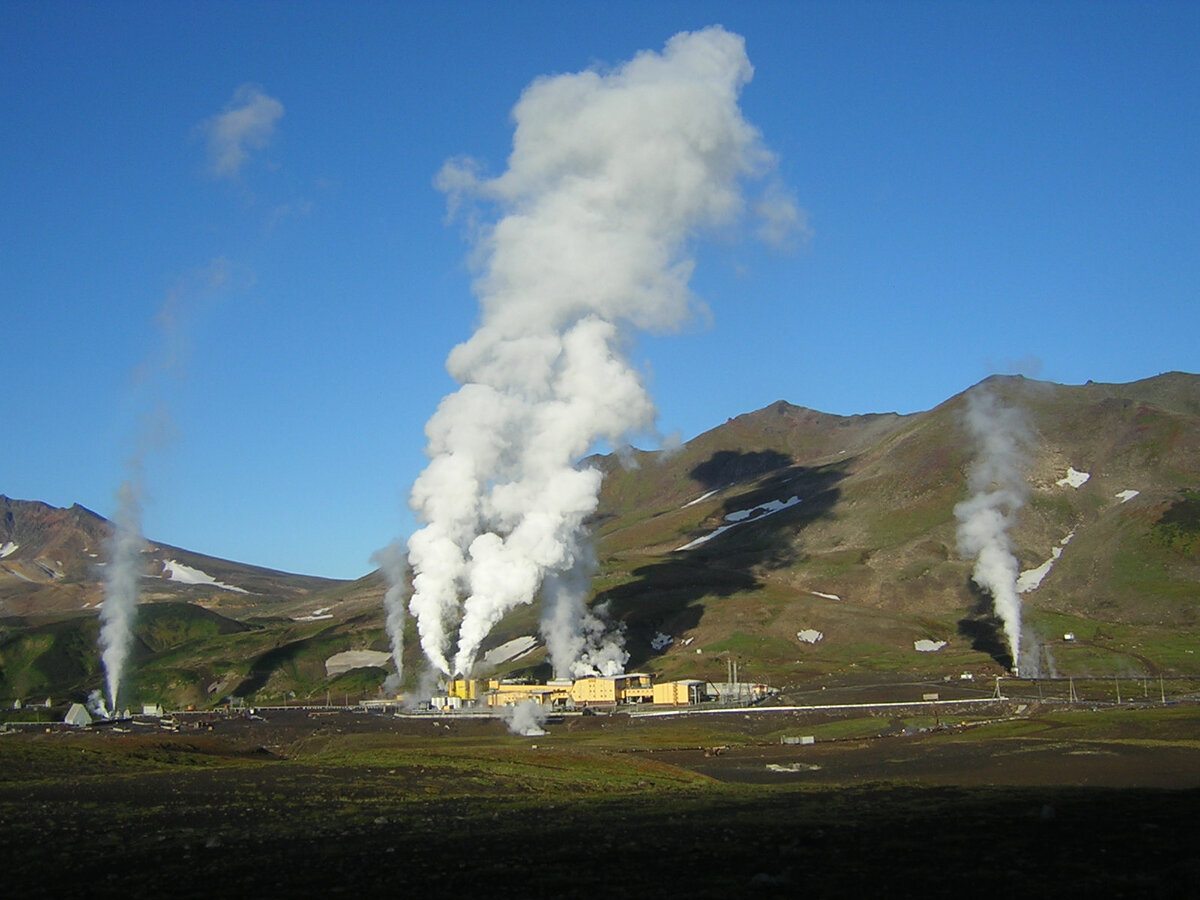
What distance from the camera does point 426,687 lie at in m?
149

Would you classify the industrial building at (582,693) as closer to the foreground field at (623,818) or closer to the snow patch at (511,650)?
the snow patch at (511,650)

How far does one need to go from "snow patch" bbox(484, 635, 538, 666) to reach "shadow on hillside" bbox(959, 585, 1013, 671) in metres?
74.1

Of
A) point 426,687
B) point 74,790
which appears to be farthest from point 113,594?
point 74,790

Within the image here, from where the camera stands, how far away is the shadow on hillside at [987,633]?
162 m

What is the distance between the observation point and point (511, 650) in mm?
189375

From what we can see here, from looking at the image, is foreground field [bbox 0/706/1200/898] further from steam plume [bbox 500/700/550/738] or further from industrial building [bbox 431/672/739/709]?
industrial building [bbox 431/672/739/709]

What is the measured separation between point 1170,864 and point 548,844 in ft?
55.5

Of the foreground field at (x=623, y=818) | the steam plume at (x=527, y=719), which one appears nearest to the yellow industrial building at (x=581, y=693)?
the steam plume at (x=527, y=719)

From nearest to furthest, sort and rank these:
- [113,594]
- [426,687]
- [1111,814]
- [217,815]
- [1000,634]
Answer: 1. [1111,814]
2. [217,815]
3. [426,687]
4. [113,594]
5. [1000,634]

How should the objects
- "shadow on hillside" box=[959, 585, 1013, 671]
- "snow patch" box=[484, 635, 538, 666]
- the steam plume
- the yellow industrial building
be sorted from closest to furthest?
the steam plume → the yellow industrial building → "shadow on hillside" box=[959, 585, 1013, 671] → "snow patch" box=[484, 635, 538, 666]

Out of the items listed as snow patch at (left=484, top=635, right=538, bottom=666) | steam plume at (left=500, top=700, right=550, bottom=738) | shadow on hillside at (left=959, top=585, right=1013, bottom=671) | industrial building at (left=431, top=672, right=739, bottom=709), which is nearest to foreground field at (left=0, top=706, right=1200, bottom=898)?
steam plume at (left=500, top=700, right=550, bottom=738)

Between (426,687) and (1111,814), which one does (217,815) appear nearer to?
(1111,814)

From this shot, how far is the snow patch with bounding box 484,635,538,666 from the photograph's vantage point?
186250mm

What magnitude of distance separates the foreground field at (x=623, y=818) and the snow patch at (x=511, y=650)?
9729 cm
